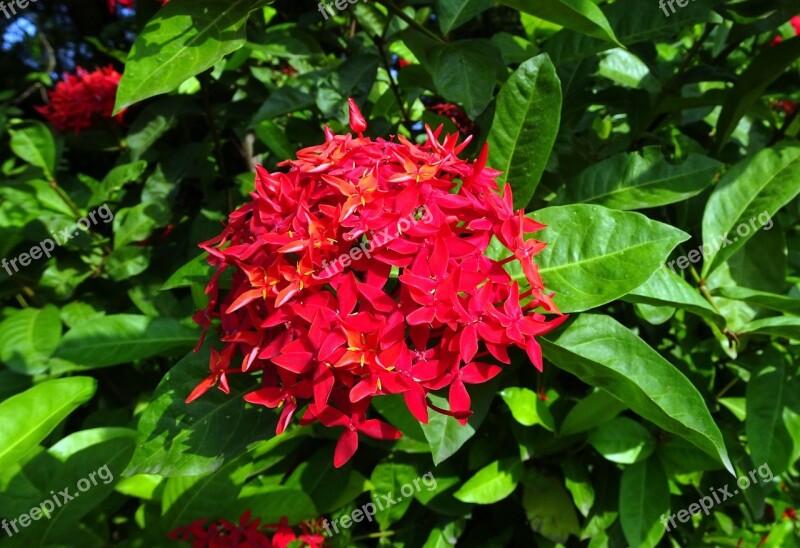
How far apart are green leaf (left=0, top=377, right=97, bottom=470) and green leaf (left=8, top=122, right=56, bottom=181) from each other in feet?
4.00

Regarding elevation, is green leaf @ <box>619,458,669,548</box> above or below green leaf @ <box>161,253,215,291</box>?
below

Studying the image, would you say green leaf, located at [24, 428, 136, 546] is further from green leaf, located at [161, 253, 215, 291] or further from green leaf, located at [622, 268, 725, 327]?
green leaf, located at [622, 268, 725, 327]

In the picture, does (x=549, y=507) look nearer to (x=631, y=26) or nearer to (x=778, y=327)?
(x=778, y=327)

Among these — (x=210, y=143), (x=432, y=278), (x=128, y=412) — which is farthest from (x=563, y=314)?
(x=210, y=143)

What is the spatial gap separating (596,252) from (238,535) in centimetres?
106

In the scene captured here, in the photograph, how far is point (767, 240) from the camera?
60.9 inches

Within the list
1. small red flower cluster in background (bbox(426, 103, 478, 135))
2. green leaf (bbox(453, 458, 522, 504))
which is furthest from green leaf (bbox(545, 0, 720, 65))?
green leaf (bbox(453, 458, 522, 504))

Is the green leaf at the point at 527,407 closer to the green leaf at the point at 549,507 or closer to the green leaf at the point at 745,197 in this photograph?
the green leaf at the point at 549,507

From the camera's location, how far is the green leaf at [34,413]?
1270 mm

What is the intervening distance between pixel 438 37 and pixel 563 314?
0.79 m

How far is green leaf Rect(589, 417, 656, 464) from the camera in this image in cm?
150
